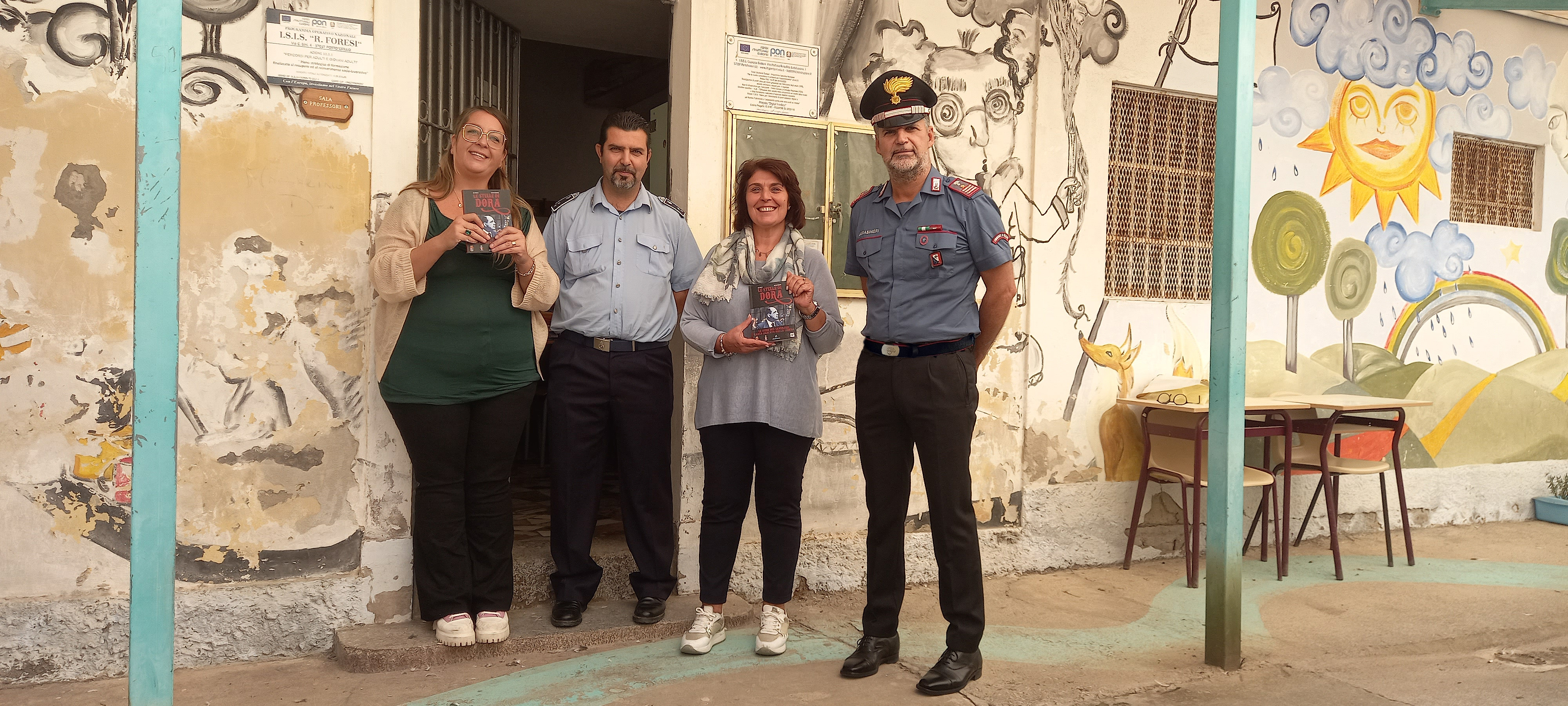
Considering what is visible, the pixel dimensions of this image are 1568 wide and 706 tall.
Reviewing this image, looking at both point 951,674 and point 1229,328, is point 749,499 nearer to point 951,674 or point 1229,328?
point 951,674

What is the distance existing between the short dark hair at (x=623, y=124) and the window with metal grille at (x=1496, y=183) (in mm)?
5633

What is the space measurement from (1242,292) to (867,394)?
1.45 m

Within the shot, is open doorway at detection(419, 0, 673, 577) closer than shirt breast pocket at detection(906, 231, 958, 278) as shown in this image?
No

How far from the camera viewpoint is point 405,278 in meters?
3.66

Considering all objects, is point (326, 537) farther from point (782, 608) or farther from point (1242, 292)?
point (1242, 292)

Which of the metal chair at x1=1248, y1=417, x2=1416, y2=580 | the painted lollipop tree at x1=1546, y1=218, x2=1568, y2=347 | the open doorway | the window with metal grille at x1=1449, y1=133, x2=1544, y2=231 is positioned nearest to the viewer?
the open doorway

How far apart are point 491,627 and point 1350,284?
5.49 meters

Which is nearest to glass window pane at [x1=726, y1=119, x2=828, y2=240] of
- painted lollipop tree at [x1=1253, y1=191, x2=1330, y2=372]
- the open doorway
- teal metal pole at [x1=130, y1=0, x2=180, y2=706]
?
the open doorway

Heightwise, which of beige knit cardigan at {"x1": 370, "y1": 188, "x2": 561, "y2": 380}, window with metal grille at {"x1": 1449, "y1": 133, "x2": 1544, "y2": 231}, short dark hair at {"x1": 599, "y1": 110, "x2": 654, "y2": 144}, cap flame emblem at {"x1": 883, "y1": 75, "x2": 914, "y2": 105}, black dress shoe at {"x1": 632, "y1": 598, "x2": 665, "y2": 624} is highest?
window with metal grille at {"x1": 1449, "y1": 133, "x2": 1544, "y2": 231}

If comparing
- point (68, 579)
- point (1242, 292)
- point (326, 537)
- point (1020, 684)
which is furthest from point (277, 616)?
point (1242, 292)

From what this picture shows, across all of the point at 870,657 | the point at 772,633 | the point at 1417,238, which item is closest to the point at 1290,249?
the point at 1417,238

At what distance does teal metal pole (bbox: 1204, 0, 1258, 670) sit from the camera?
3.79 metres

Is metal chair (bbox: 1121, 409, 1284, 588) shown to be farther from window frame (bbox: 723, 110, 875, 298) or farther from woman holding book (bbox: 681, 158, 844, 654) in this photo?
woman holding book (bbox: 681, 158, 844, 654)

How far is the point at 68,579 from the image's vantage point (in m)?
3.72
